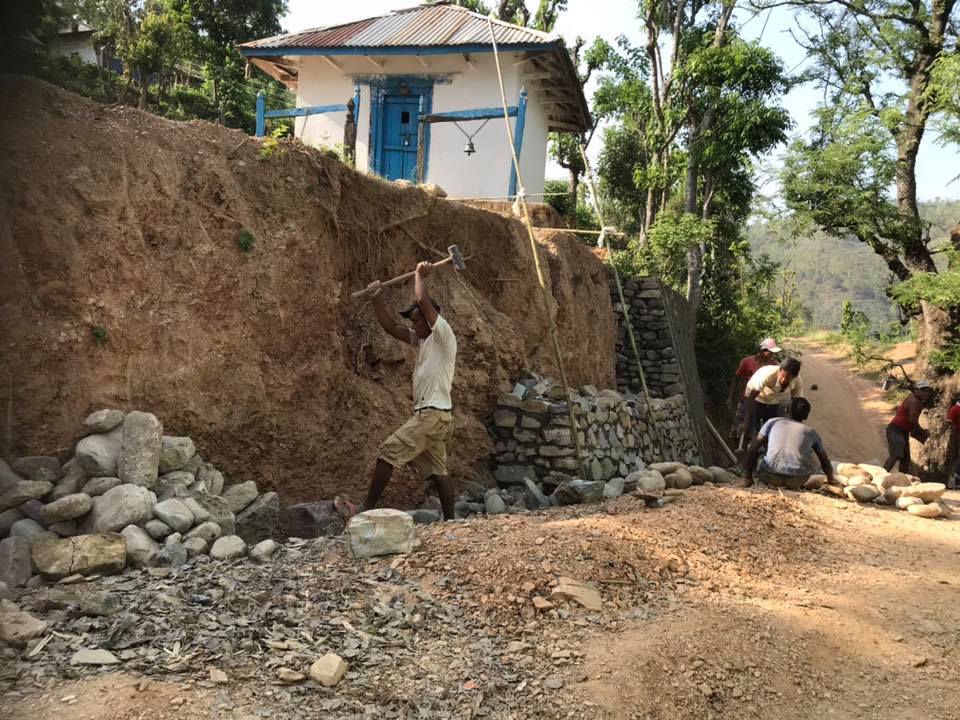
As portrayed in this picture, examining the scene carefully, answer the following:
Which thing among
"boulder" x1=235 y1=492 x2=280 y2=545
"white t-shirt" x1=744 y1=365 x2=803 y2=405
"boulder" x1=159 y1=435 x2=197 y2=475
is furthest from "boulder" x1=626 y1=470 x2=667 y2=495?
"boulder" x1=159 y1=435 x2=197 y2=475

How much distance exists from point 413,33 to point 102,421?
10468mm

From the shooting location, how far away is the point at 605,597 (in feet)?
13.0

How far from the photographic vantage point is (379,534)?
416 cm

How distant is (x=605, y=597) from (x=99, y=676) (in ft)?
8.03

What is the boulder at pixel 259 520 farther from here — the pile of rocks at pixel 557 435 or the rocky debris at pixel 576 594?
the pile of rocks at pixel 557 435

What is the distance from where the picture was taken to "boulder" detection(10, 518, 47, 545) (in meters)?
3.66

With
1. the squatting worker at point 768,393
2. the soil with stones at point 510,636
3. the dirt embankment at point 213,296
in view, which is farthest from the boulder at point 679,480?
the soil with stones at point 510,636

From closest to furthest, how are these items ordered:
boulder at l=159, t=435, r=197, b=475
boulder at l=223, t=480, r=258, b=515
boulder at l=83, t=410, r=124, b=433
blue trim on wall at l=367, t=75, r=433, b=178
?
1. boulder at l=83, t=410, r=124, b=433
2. boulder at l=159, t=435, r=197, b=475
3. boulder at l=223, t=480, r=258, b=515
4. blue trim on wall at l=367, t=75, r=433, b=178

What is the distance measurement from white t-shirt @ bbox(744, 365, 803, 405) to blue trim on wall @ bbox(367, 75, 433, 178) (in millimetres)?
6999

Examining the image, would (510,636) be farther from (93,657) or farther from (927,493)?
(927,493)

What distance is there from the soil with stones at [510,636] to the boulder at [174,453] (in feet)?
2.84

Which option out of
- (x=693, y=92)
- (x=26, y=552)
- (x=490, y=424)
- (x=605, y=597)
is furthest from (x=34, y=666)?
(x=693, y=92)

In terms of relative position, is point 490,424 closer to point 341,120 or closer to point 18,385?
point 18,385

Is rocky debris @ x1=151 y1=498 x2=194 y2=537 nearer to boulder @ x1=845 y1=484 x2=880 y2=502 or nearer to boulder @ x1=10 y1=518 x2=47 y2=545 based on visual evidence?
boulder @ x1=10 y1=518 x2=47 y2=545
